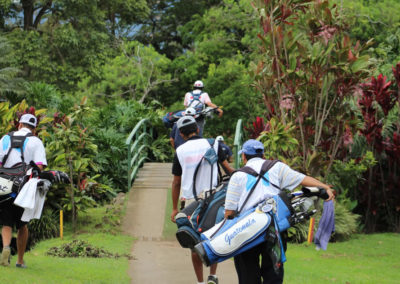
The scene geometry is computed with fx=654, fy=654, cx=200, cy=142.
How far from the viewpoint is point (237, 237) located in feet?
17.6

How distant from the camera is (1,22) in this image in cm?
3017

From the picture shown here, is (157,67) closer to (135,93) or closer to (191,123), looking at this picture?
(135,93)

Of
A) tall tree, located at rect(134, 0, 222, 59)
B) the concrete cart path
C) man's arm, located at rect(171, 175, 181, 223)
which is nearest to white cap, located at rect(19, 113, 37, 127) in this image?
man's arm, located at rect(171, 175, 181, 223)

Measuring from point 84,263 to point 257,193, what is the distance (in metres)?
3.46

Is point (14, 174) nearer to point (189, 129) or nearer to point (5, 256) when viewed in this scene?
point (5, 256)

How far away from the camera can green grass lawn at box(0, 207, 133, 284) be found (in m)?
6.94

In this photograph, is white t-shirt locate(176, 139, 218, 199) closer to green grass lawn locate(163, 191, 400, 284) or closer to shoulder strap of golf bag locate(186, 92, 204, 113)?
green grass lawn locate(163, 191, 400, 284)

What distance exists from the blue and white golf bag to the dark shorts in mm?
2631

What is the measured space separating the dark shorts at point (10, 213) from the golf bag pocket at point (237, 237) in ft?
8.63

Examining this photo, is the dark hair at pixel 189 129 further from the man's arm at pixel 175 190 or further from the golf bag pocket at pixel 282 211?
the golf bag pocket at pixel 282 211

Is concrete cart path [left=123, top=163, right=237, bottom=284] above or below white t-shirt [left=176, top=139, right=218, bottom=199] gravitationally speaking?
below

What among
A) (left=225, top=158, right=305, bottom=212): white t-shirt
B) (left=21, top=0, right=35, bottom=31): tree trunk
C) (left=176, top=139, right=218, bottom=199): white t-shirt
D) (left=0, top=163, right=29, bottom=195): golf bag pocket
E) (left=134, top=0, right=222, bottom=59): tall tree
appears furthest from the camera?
(left=134, top=0, right=222, bottom=59): tall tree

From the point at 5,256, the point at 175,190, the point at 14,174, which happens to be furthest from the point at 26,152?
the point at 175,190

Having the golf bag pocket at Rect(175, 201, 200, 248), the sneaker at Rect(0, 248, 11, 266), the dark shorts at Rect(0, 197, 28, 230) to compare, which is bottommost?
the sneaker at Rect(0, 248, 11, 266)
